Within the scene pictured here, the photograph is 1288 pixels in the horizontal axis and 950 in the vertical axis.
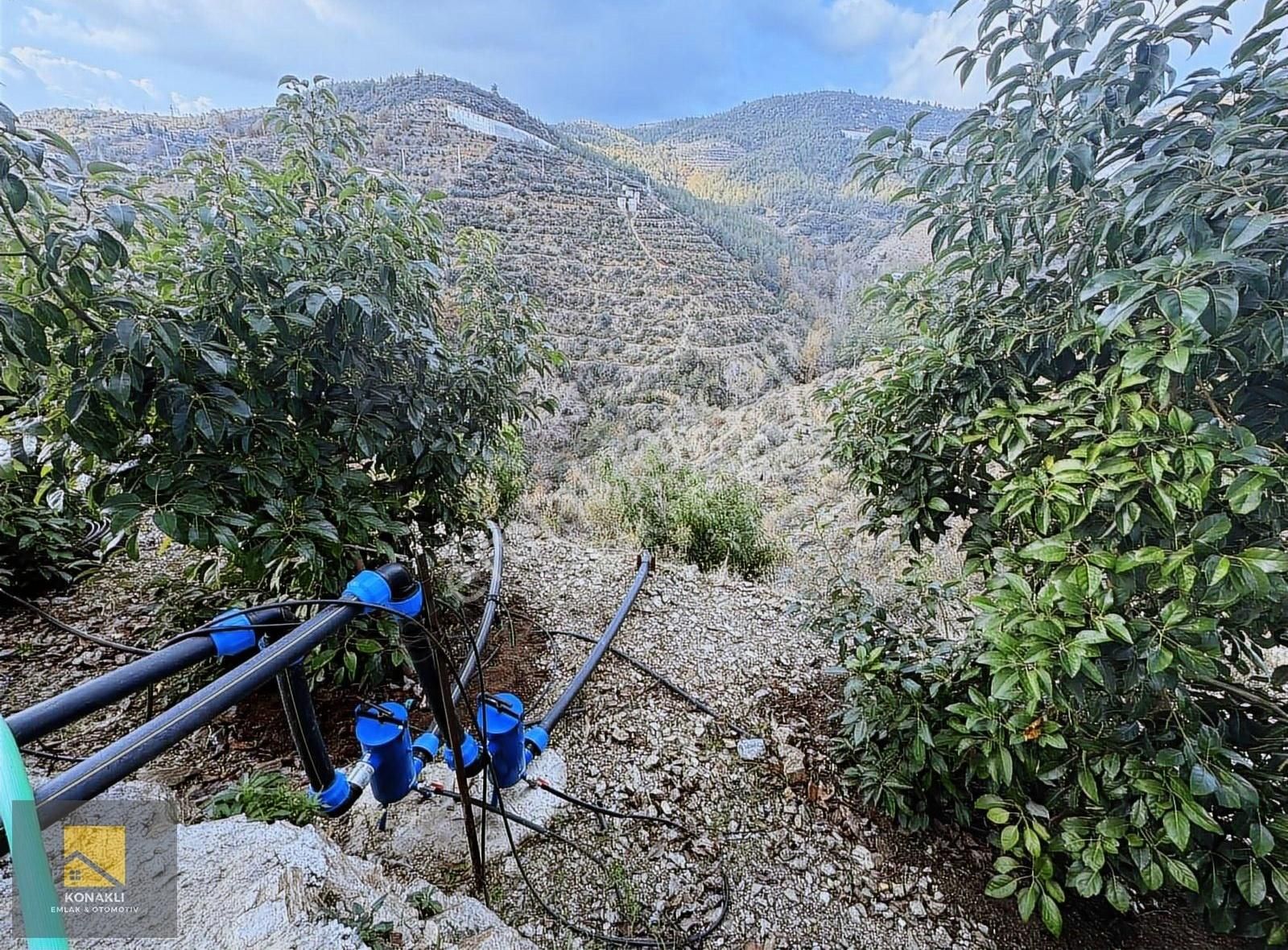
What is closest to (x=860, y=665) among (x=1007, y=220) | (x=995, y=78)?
(x=1007, y=220)

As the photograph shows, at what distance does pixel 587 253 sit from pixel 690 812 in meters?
12.4

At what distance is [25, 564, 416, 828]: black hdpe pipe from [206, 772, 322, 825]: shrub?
2.16ft

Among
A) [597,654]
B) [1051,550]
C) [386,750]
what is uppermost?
[1051,550]

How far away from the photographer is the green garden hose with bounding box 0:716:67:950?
29 centimetres

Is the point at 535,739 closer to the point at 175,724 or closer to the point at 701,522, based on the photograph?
the point at 175,724

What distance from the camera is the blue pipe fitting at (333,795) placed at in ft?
3.08

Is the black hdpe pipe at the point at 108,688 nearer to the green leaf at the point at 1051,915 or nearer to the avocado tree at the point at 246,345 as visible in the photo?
the avocado tree at the point at 246,345

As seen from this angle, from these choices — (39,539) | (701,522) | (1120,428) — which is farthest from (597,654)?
(39,539)

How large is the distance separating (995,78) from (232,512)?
1.63 m

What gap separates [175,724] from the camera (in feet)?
1.59

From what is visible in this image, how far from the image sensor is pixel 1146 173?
78cm

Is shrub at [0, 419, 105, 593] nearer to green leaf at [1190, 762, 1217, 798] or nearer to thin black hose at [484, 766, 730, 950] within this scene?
thin black hose at [484, 766, 730, 950]

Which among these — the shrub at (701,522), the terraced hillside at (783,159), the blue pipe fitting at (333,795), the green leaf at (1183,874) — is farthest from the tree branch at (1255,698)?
the terraced hillside at (783,159)

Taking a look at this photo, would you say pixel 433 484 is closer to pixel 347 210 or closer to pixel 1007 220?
pixel 347 210
